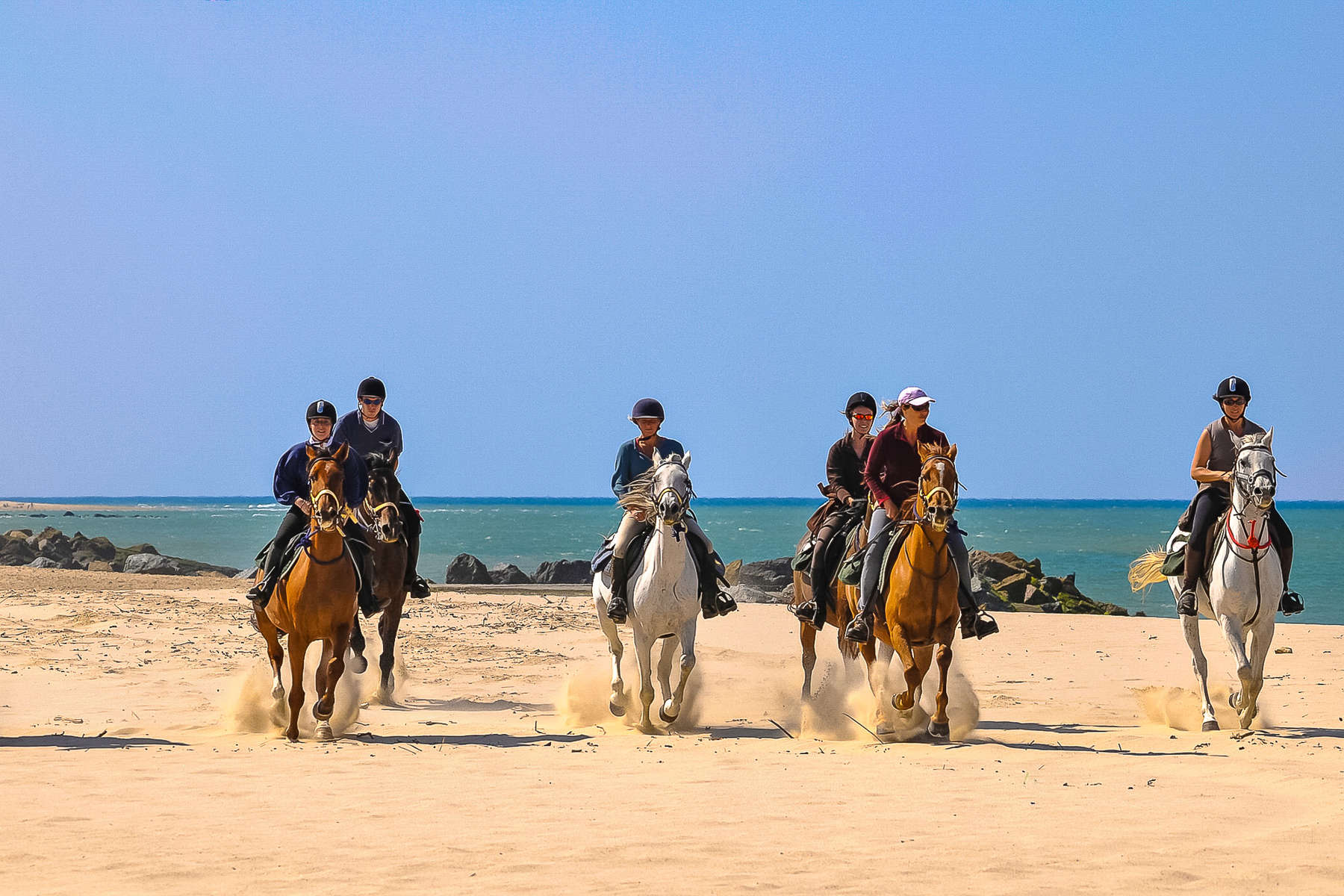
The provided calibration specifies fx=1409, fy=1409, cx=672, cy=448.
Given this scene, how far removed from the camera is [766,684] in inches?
635

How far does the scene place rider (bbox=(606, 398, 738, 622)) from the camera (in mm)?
12203

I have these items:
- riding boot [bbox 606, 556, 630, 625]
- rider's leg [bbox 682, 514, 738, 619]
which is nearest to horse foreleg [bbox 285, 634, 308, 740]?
riding boot [bbox 606, 556, 630, 625]

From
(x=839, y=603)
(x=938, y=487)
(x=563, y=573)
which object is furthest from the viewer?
(x=563, y=573)

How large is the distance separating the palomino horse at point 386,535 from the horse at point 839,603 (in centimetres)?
399

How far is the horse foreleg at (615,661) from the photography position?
497 inches

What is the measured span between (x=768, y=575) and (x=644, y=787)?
2369 cm

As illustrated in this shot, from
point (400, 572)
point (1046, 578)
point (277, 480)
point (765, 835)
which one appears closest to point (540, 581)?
point (1046, 578)

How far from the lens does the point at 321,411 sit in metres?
12.0

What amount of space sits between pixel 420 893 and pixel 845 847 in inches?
90.7

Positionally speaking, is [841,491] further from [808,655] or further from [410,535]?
[410,535]

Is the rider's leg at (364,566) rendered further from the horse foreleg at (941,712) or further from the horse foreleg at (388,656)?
the horse foreleg at (941,712)

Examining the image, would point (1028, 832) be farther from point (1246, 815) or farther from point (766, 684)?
point (766, 684)

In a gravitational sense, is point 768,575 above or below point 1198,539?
below

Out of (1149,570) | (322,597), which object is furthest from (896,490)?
(322,597)
